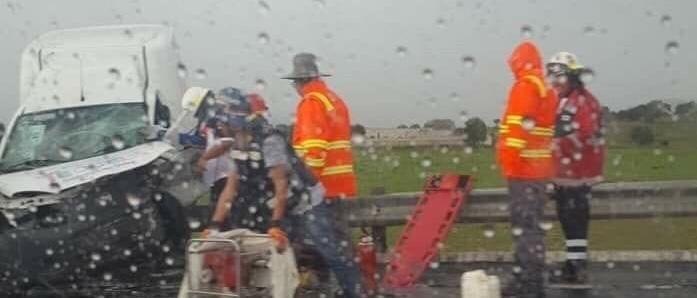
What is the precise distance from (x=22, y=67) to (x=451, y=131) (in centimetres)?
629

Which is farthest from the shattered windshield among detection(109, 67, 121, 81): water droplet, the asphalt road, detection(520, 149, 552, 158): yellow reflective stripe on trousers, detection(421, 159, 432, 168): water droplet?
detection(520, 149, 552, 158): yellow reflective stripe on trousers

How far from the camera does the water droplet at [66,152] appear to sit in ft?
33.4

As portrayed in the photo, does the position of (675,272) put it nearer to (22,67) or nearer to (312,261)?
(312,261)

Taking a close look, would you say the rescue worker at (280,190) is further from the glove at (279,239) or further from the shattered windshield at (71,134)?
the shattered windshield at (71,134)

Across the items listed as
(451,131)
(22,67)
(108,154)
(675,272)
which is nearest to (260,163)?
(451,131)

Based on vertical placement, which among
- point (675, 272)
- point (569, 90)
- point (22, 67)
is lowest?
point (675, 272)

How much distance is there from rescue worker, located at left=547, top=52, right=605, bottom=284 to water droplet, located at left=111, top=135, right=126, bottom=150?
4314 mm

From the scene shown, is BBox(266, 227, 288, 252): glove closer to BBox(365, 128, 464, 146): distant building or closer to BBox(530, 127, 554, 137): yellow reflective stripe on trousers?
BBox(365, 128, 464, 146): distant building

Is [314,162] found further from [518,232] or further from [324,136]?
[518,232]

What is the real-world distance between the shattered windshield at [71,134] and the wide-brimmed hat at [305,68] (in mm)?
3183

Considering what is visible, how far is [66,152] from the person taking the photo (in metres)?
10.3

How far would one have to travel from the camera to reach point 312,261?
329 inches

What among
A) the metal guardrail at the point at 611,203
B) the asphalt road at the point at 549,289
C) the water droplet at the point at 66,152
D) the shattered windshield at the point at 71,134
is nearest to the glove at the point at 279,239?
the asphalt road at the point at 549,289

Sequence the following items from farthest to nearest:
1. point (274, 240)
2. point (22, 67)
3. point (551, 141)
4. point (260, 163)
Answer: point (22, 67)
point (551, 141)
point (260, 163)
point (274, 240)
